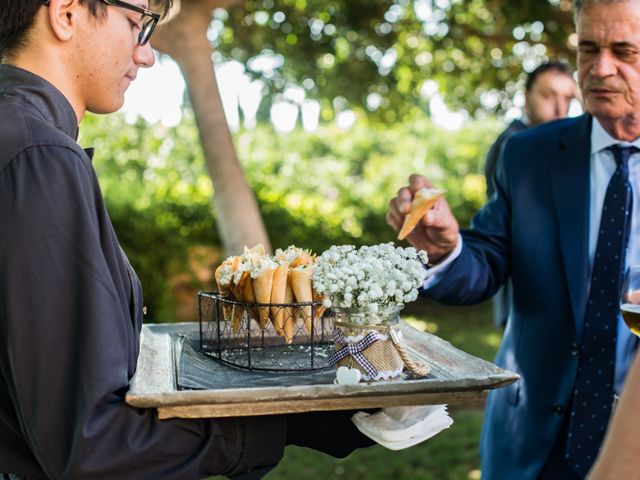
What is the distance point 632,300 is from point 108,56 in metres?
1.38

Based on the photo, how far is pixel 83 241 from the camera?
1.70 meters

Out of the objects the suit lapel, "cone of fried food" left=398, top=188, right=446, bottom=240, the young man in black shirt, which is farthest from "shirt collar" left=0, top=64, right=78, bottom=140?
the suit lapel

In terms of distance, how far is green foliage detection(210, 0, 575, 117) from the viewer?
9.27 m

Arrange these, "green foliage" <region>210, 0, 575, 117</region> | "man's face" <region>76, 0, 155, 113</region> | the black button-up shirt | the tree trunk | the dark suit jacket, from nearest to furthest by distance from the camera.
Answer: the black button-up shirt
"man's face" <region>76, 0, 155, 113</region>
the dark suit jacket
the tree trunk
"green foliage" <region>210, 0, 575, 117</region>

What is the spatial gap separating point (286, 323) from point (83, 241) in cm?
68

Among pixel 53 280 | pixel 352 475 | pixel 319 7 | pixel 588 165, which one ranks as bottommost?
pixel 352 475

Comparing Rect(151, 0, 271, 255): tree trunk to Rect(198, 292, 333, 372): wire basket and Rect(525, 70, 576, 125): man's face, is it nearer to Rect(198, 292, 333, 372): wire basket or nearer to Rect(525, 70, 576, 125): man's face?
Rect(525, 70, 576, 125): man's face

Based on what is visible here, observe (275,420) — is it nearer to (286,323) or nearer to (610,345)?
(286,323)

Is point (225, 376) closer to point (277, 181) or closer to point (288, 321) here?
point (288, 321)

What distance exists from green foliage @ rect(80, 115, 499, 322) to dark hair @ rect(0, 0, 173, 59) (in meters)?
7.50

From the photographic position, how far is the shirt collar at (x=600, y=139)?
2.85m

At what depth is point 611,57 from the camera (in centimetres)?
271

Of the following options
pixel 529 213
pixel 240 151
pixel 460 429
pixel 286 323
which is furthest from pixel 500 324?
pixel 240 151

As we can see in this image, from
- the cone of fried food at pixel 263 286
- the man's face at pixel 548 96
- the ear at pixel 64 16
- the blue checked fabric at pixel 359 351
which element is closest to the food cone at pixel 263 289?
the cone of fried food at pixel 263 286
